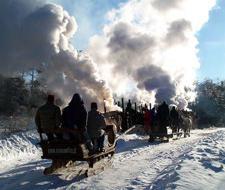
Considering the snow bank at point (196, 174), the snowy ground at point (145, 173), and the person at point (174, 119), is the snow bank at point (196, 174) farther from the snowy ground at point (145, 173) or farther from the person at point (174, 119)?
the person at point (174, 119)

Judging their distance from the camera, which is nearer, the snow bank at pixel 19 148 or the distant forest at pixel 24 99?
the snow bank at pixel 19 148

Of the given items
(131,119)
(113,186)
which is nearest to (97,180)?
(113,186)

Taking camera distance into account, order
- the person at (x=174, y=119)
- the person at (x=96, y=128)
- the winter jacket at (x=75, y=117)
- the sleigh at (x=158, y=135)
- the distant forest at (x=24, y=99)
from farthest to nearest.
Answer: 1. the distant forest at (x=24, y=99)
2. the person at (x=174, y=119)
3. the sleigh at (x=158, y=135)
4. the person at (x=96, y=128)
5. the winter jacket at (x=75, y=117)

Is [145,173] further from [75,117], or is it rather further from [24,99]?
[24,99]

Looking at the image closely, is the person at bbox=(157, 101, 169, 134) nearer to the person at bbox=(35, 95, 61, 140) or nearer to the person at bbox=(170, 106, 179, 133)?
the person at bbox=(170, 106, 179, 133)

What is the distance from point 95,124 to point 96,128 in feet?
0.40

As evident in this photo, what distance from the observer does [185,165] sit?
14.3 metres

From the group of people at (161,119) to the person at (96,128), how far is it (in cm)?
1241

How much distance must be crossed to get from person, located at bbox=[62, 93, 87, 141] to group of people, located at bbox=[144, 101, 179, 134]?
13593 mm

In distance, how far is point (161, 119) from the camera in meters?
28.9

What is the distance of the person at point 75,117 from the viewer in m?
14.2

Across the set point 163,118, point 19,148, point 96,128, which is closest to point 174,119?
point 163,118

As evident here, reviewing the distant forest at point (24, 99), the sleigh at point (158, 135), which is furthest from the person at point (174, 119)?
the distant forest at point (24, 99)

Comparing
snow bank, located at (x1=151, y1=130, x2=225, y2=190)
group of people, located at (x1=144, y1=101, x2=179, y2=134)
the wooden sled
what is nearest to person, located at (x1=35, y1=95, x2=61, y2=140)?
snow bank, located at (x1=151, y1=130, x2=225, y2=190)
